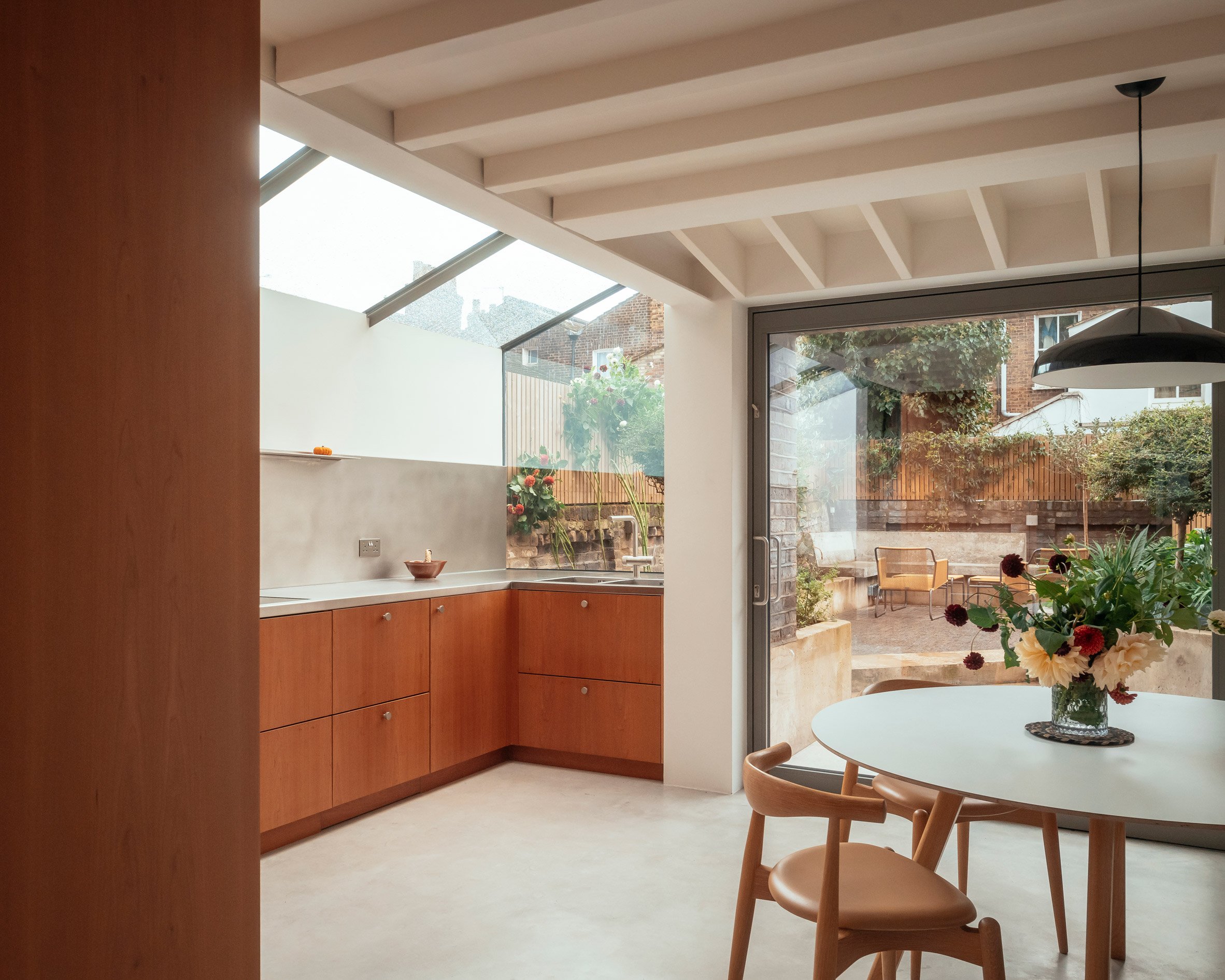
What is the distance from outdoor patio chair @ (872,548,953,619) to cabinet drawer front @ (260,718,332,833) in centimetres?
239

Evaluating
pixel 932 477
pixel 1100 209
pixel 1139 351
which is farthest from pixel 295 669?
pixel 1100 209

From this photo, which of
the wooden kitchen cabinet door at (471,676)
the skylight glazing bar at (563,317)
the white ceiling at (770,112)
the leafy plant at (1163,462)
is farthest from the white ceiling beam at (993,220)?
the wooden kitchen cabinet door at (471,676)

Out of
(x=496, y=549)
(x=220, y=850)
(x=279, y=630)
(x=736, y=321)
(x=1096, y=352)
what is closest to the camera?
(x=220, y=850)

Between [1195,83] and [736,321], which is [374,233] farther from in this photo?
[1195,83]

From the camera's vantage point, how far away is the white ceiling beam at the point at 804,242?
3465 mm

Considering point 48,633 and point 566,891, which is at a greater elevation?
point 48,633

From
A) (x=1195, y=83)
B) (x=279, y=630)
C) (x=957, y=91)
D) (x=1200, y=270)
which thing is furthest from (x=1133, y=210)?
(x=279, y=630)

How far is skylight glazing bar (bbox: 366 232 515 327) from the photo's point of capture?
490cm

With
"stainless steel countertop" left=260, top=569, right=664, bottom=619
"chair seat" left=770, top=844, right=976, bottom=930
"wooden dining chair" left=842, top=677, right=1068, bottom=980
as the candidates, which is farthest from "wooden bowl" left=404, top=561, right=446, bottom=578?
"chair seat" left=770, top=844, right=976, bottom=930

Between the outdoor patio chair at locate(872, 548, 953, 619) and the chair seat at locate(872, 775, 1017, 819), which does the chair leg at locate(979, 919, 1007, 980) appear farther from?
the outdoor patio chair at locate(872, 548, 953, 619)

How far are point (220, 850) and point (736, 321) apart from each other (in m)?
3.41

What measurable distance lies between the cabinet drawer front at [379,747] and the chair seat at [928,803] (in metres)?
2.09

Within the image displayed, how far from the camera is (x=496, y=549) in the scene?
560 centimetres

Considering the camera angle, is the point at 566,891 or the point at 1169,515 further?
the point at 1169,515
